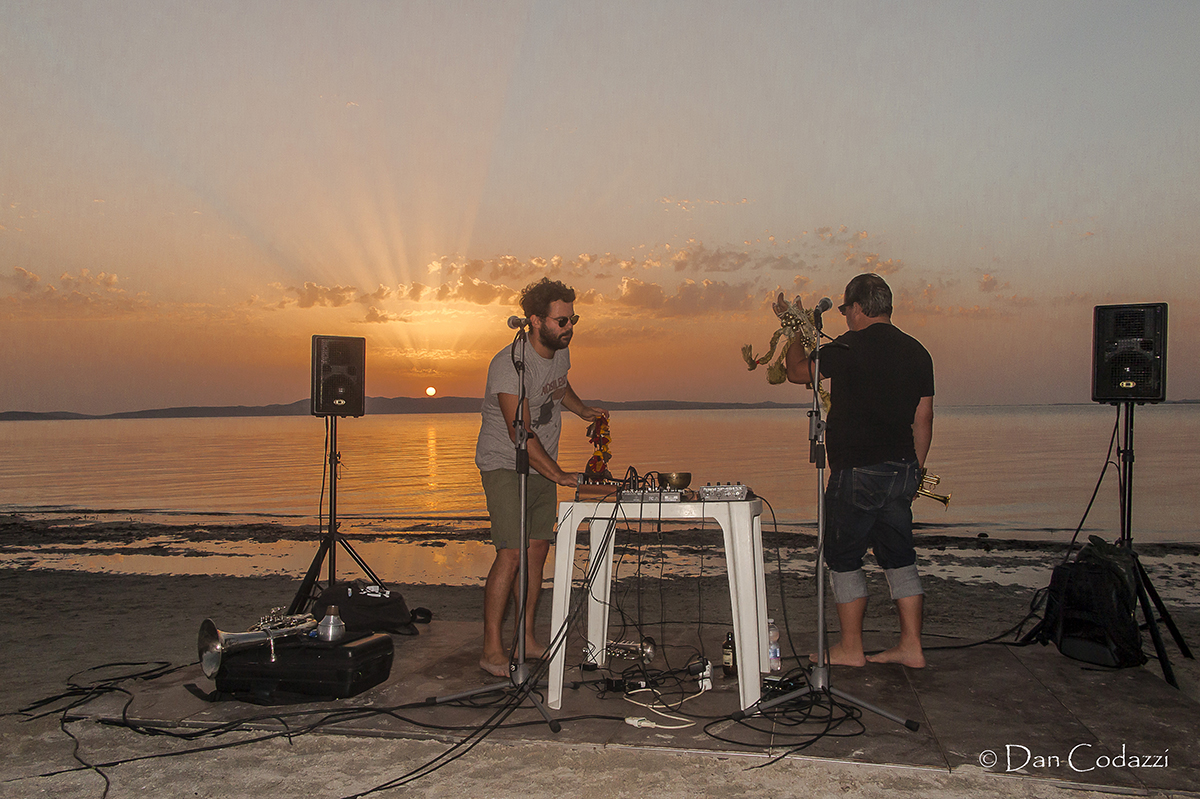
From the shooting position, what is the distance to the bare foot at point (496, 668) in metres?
4.37

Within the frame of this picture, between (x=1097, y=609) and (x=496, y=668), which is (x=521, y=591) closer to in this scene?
(x=496, y=668)

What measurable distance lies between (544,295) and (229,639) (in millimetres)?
2382

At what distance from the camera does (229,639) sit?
4.15 meters

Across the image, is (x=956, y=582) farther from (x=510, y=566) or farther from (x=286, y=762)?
(x=286, y=762)

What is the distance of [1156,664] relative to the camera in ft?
15.4

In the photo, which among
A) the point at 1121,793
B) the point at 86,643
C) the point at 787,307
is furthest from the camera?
the point at 86,643

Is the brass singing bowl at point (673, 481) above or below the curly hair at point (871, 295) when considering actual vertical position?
below

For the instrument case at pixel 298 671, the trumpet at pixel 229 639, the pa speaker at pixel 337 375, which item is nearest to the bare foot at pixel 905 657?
the instrument case at pixel 298 671

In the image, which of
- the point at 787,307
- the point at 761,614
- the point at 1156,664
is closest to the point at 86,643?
the point at 761,614

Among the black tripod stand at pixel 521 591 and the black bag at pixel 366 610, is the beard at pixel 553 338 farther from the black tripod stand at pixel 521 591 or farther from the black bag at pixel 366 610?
the black bag at pixel 366 610

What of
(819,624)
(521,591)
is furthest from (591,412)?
(819,624)

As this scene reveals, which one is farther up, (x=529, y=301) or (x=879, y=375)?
(x=529, y=301)

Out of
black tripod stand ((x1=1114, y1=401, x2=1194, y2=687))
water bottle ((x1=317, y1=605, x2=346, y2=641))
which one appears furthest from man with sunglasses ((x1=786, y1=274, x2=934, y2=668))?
water bottle ((x1=317, y1=605, x2=346, y2=641))

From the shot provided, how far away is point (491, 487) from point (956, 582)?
4.94 meters
